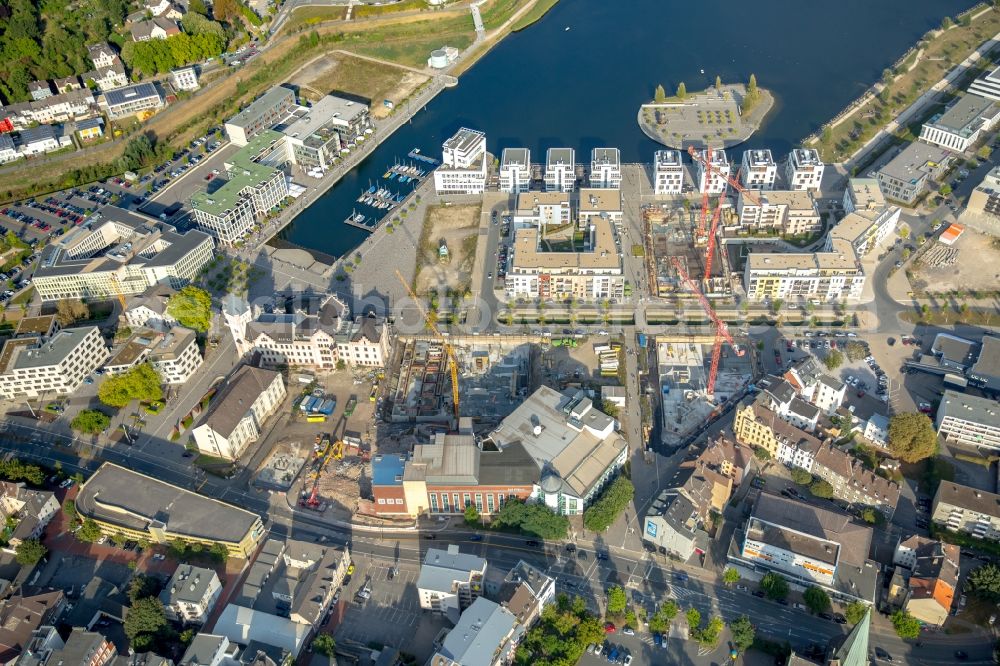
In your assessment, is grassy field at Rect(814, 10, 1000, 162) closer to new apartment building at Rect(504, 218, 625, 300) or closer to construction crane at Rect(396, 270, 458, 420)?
new apartment building at Rect(504, 218, 625, 300)

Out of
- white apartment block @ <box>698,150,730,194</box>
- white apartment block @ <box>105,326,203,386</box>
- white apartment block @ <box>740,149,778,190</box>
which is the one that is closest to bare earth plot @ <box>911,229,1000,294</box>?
white apartment block @ <box>740,149,778,190</box>

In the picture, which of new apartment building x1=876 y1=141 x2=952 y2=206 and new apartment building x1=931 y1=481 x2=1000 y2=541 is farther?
new apartment building x1=876 y1=141 x2=952 y2=206

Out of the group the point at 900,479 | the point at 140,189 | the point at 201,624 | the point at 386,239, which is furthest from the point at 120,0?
the point at 900,479

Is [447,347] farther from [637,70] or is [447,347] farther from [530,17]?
[530,17]

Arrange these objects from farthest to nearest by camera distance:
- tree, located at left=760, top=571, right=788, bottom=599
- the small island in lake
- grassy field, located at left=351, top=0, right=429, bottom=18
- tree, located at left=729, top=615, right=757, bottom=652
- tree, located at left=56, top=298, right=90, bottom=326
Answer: grassy field, located at left=351, top=0, right=429, bottom=18, the small island in lake, tree, located at left=56, top=298, right=90, bottom=326, tree, located at left=760, top=571, right=788, bottom=599, tree, located at left=729, top=615, right=757, bottom=652

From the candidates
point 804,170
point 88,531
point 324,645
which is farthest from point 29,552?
point 804,170

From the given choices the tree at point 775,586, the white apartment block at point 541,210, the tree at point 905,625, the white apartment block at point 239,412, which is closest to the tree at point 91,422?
the white apartment block at point 239,412

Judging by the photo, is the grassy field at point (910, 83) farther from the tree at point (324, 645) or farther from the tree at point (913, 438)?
the tree at point (324, 645)
